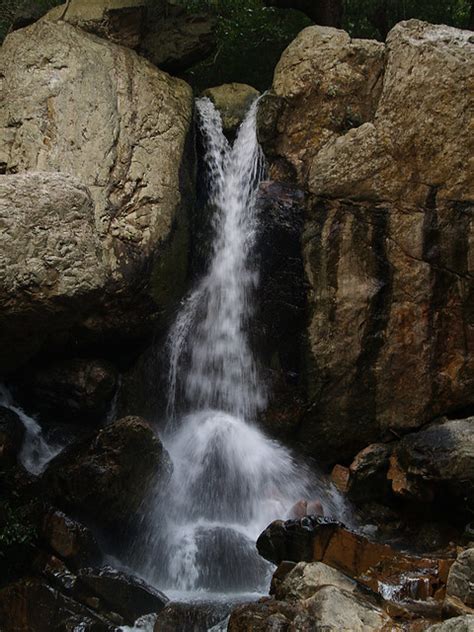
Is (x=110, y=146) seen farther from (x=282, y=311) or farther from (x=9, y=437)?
(x=9, y=437)

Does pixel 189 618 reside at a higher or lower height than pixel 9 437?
lower

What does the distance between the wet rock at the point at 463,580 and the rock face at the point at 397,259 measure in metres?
4.85

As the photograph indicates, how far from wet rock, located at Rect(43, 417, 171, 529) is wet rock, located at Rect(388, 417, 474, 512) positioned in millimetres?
3529

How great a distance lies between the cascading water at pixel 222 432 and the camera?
8977 millimetres

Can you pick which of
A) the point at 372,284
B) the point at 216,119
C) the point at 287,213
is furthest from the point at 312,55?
the point at 372,284

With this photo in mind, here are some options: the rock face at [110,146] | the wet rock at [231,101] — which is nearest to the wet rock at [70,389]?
the rock face at [110,146]

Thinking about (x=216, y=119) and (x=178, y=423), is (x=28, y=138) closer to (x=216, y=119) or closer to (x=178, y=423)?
(x=216, y=119)

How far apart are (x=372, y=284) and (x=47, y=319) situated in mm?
5614

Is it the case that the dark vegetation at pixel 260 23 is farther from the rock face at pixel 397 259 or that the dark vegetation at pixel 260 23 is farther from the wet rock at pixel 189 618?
the wet rock at pixel 189 618

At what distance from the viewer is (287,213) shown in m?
12.3

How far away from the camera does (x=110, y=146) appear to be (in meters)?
12.0

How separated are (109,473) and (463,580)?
442 centimetres

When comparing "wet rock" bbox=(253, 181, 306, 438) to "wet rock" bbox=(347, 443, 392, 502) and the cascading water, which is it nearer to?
the cascading water

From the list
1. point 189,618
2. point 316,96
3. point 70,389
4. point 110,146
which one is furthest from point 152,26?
point 189,618
